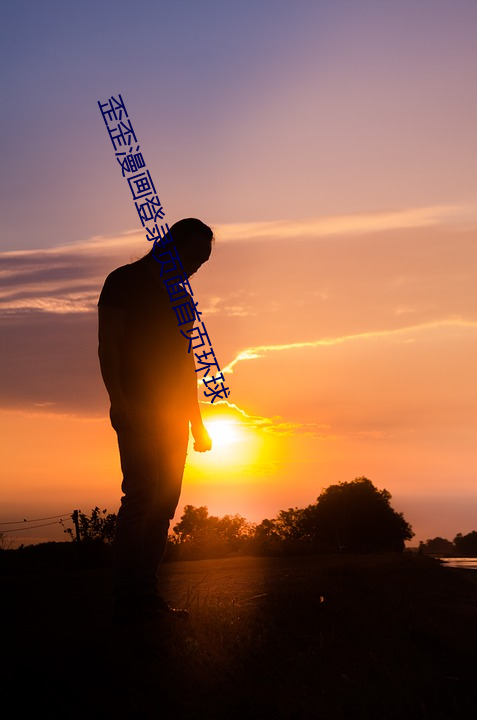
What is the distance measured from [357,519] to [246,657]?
102ft

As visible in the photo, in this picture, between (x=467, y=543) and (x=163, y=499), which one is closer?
(x=163, y=499)

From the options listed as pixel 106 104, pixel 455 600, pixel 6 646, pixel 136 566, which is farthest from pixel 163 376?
pixel 106 104

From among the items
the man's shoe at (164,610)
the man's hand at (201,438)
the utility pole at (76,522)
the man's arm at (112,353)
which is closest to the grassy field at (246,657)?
the man's shoe at (164,610)

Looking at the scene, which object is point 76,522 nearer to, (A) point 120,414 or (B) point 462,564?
(B) point 462,564

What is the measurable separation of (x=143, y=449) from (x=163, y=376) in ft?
1.90

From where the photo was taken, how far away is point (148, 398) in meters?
4.32

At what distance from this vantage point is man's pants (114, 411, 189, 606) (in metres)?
4.04

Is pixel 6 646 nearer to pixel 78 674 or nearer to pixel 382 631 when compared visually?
pixel 78 674

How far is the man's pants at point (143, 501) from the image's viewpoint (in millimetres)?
4043

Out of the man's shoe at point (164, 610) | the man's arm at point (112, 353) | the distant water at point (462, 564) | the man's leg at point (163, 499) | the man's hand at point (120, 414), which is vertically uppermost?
the man's arm at point (112, 353)

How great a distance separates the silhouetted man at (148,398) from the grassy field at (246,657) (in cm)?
39

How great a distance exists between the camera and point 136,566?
13.3 ft

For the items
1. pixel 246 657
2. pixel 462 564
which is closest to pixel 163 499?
pixel 246 657

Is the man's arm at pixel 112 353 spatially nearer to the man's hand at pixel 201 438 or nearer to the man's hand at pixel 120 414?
the man's hand at pixel 120 414
